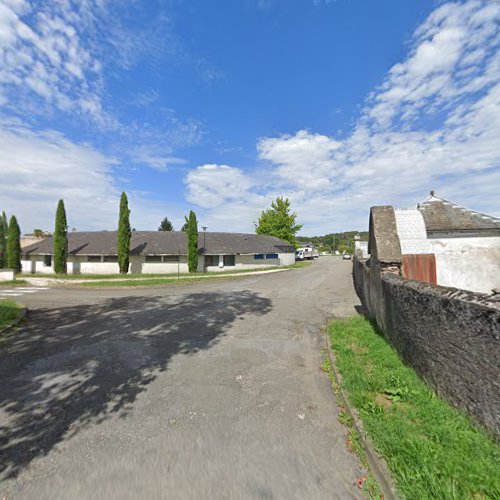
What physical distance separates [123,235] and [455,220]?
26.9m

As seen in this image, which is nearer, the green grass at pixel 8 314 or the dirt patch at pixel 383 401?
the dirt patch at pixel 383 401

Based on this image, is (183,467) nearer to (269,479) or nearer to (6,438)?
(269,479)

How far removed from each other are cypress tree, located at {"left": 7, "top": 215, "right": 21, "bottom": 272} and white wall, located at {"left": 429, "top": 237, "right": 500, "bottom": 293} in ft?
116

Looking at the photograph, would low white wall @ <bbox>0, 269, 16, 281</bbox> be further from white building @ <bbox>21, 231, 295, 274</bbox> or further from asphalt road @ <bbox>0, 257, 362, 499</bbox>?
asphalt road @ <bbox>0, 257, 362, 499</bbox>

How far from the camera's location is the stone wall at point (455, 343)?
2.67 meters

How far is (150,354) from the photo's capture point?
18.3 feet

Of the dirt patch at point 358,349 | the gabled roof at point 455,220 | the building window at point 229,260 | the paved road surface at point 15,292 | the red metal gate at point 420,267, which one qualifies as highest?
the gabled roof at point 455,220

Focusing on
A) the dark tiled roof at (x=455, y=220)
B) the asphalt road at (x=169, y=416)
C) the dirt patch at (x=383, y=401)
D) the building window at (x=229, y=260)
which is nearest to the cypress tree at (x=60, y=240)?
the building window at (x=229, y=260)

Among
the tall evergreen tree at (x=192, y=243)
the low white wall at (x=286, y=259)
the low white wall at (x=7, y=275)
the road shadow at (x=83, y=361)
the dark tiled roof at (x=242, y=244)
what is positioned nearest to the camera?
the road shadow at (x=83, y=361)

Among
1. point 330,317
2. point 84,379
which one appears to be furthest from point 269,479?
point 330,317

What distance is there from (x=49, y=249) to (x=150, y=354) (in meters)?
30.1

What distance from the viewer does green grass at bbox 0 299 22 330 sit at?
25.5 ft

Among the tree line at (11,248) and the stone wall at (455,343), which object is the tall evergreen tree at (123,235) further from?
the stone wall at (455,343)

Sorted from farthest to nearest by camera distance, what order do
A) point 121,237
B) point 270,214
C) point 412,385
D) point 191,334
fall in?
point 270,214, point 121,237, point 191,334, point 412,385
